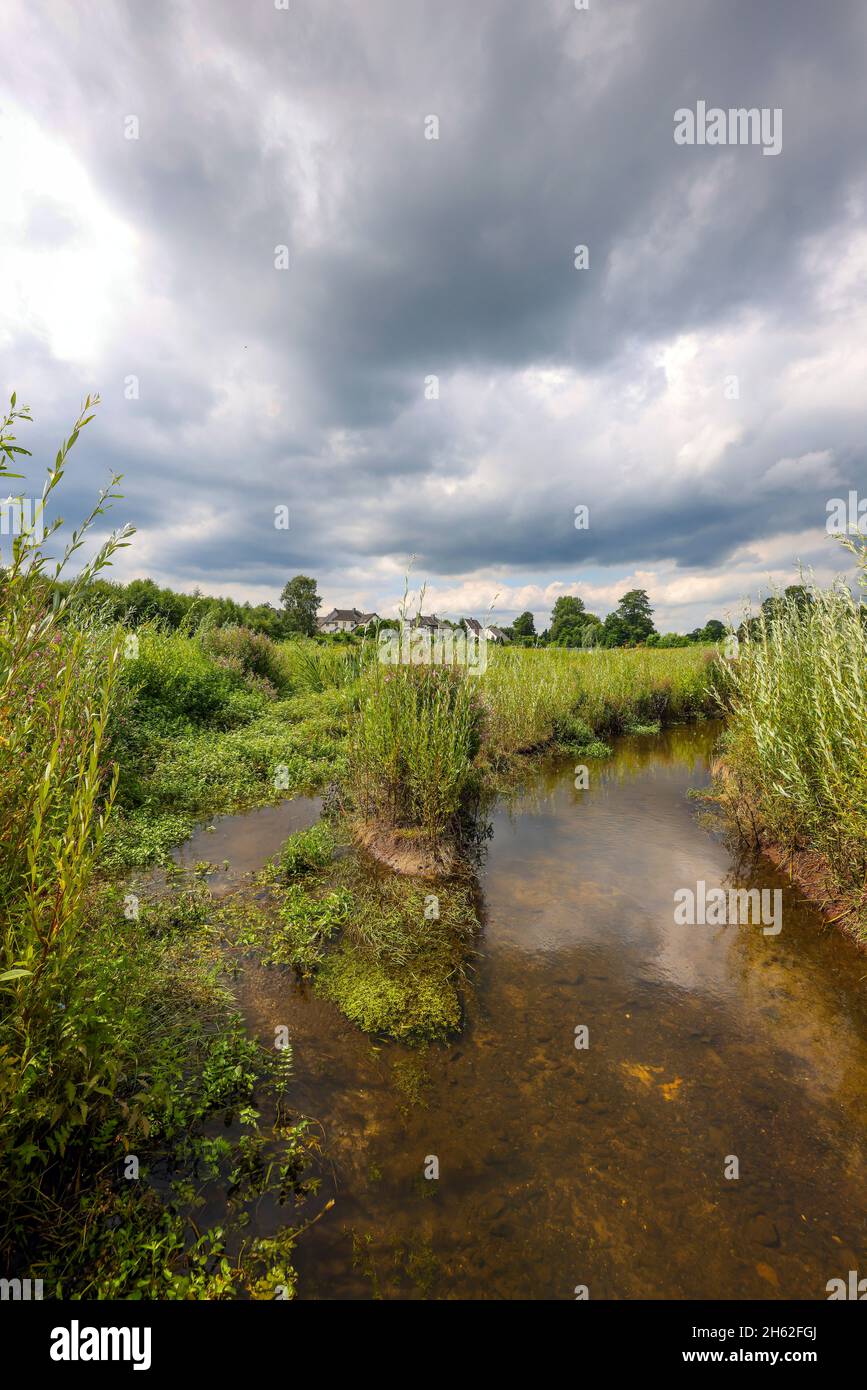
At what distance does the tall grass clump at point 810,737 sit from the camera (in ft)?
15.4

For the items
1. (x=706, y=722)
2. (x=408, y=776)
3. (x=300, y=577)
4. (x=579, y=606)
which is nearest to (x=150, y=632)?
(x=408, y=776)

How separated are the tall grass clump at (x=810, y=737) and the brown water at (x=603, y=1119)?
3.50 feet

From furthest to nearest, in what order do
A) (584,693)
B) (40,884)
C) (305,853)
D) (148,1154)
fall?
(584,693)
(305,853)
(148,1154)
(40,884)

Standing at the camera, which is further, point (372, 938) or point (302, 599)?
point (302, 599)

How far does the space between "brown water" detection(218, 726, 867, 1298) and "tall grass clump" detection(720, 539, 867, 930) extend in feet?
3.50

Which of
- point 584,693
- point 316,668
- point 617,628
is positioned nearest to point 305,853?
point 584,693

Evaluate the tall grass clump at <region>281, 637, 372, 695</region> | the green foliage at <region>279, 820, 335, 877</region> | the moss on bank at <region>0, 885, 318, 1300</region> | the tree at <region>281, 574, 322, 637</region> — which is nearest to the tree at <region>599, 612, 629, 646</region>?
the tree at <region>281, 574, 322, 637</region>

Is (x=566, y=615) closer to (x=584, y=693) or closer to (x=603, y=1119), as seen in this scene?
(x=584, y=693)

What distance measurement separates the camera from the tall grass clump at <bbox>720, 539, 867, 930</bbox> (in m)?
4.69

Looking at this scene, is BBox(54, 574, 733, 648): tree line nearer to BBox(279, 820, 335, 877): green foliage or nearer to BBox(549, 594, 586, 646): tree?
BBox(549, 594, 586, 646): tree

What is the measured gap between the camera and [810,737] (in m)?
5.91

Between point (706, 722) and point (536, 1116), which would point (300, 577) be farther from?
point (536, 1116)

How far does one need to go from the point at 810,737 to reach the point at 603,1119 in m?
4.82
